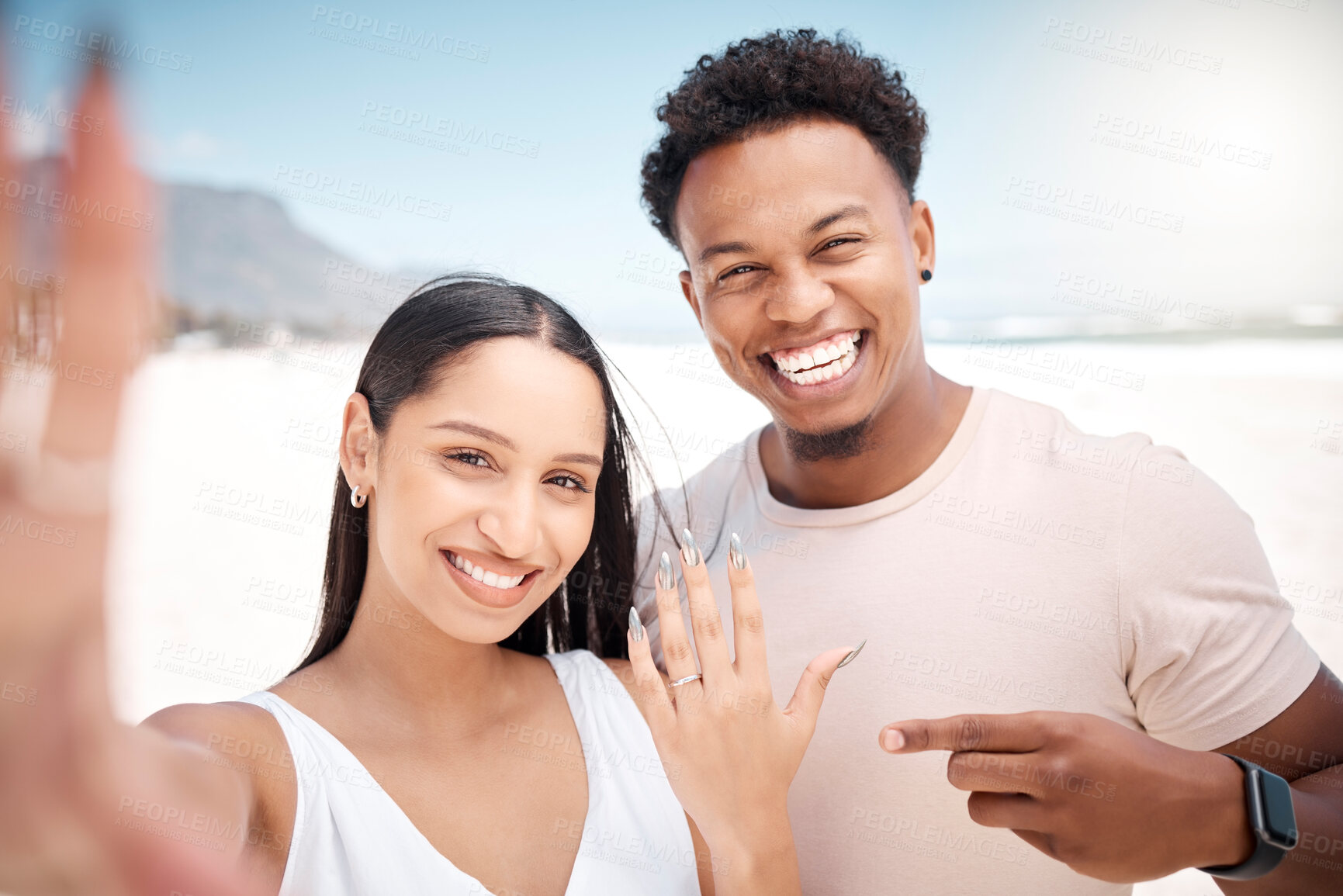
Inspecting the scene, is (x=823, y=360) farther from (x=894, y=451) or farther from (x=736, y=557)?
(x=736, y=557)

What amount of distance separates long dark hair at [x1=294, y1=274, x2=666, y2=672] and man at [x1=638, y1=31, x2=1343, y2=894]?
21 centimetres

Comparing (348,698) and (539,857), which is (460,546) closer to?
(348,698)

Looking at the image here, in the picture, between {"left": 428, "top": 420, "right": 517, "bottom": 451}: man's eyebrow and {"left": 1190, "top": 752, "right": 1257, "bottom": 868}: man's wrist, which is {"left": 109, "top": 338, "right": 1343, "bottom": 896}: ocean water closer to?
{"left": 428, "top": 420, "right": 517, "bottom": 451}: man's eyebrow

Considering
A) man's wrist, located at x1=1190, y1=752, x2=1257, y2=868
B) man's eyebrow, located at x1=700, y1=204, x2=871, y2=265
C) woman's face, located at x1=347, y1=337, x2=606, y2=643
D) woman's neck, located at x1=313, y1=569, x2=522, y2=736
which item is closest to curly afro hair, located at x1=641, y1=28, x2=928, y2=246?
man's eyebrow, located at x1=700, y1=204, x2=871, y2=265

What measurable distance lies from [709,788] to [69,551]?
6.06 ft

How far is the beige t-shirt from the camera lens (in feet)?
7.72

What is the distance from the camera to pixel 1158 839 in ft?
6.45

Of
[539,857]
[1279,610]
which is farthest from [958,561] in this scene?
[539,857]

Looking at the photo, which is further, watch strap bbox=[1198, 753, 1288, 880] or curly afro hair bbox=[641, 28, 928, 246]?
curly afro hair bbox=[641, 28, 928, 246]

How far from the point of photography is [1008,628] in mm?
2553

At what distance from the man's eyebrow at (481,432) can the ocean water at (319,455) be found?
0.58m

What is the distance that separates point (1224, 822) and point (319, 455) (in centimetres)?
1121

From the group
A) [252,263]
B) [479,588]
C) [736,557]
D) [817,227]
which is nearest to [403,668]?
[479,588]

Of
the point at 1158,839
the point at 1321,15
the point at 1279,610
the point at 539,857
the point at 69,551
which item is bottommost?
the point at 539,857
